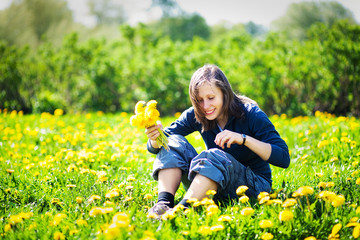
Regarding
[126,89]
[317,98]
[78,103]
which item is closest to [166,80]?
[126,89]

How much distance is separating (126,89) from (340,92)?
14.3 ft

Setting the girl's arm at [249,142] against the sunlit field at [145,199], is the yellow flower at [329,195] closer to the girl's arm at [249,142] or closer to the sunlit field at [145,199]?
the sunlit field at [145,199]

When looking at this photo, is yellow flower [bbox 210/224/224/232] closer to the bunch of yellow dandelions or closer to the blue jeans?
the blue jeans

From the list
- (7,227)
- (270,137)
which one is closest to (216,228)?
(270,137)

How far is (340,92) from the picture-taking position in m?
5.61

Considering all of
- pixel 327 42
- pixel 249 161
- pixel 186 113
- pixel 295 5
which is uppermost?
pixel 295 5

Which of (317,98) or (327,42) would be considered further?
(317,98)

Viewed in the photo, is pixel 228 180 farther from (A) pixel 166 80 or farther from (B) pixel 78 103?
(B) pixel 78 103

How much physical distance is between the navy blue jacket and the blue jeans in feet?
0.43

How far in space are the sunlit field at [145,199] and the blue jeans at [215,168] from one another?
10cm

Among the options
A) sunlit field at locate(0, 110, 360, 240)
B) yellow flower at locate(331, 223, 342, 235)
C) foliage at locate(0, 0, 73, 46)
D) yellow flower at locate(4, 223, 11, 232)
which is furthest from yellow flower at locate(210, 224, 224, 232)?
foliage at locate(0, 0, 73, 46)

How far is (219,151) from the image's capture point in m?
1.86

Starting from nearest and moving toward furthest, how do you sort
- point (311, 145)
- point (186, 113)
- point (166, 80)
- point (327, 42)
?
point (186, 113) < point (311, 145) < point (327, 42) < point (166, 80)

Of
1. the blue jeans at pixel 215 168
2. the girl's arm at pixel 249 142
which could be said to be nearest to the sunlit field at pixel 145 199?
the blue jeans at pixel 215 168
